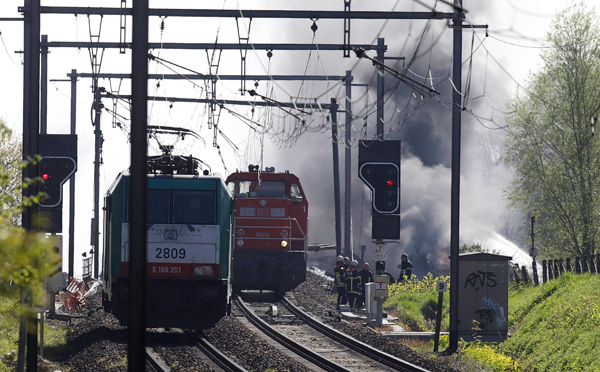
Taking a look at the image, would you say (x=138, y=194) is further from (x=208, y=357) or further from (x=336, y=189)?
(x=336, y=189)

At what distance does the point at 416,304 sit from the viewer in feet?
89.2

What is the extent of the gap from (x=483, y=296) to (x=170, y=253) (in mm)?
7032

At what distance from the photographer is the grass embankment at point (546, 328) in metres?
16.4

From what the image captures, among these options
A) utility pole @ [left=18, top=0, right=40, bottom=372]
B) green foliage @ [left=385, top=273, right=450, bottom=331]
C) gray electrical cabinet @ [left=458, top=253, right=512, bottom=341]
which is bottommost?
green foliage @ [left=385, top=273, right=450, bottom=331]

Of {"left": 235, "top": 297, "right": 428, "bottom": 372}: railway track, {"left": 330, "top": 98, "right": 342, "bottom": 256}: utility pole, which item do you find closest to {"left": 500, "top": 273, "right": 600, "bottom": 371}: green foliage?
{"left": 235, "top": 297, "right": 428, "bottom": 372}: railway track

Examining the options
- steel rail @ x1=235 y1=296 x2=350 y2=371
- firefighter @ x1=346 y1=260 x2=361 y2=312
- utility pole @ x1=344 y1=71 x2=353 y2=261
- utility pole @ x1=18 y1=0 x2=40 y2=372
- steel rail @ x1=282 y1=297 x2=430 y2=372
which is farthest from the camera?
utility pole @ x1=344 y1=71 x2=353 y2=261

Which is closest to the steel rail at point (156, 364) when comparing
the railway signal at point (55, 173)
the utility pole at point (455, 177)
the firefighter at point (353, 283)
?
the railway signal at point (55, 173)

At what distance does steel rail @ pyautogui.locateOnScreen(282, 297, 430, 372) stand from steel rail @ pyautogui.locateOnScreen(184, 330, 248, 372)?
2811 millimetres

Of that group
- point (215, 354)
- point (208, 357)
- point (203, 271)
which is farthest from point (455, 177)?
point (208, 357)

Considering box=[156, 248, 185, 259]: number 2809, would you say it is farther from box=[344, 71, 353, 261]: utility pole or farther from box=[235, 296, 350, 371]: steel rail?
box=[344, 71, 353, 261]: utility pole

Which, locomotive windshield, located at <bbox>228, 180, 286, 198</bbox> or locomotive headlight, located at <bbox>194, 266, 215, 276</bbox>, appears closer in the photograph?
locomotive headlight, located at <bbox>194, 266, 215, 276</bbox>

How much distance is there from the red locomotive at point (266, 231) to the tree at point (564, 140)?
12319 mm

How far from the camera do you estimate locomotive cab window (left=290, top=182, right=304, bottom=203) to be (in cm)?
2936

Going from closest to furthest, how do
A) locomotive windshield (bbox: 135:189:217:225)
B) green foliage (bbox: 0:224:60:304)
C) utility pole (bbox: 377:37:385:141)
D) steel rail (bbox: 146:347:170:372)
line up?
1. green foliage (bbox: 0:224:60:304)
2. steel rail (bbox: 146:347:170:372)
3. locomotive windshield (bbox: 135:189:217:225)
4. utility pole (bbox: 377:37:385:141)
